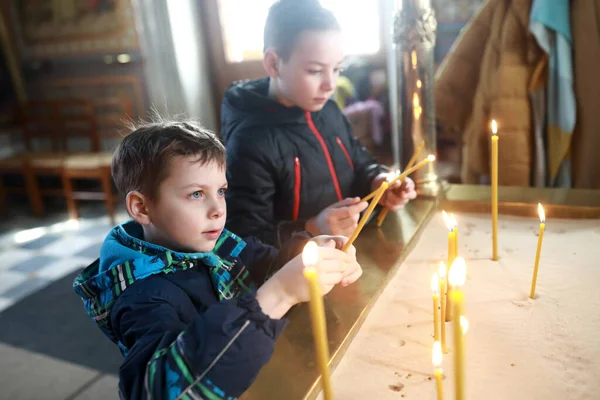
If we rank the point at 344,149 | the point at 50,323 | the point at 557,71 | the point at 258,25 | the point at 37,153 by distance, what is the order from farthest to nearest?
the point at 37,153
the point at 258,25
the point at 50,323
the point at 557,71
the point at 344,149

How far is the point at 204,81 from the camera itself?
4.24 meters

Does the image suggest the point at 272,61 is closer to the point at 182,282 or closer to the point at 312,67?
the point at 312,67

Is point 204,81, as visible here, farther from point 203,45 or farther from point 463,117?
point 463,117

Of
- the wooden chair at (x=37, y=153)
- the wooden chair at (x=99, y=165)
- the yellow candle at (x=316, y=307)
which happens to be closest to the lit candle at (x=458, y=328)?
the yellow candle at (x=316, y=307)

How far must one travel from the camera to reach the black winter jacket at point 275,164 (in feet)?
3.92

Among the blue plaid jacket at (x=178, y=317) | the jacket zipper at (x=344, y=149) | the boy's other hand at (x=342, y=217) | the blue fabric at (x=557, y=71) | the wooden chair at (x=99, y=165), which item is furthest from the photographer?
the wooden chair at (x=99, y=165)

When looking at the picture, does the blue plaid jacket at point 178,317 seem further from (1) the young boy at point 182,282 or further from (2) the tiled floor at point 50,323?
(2) the tiled floor at point 50,323

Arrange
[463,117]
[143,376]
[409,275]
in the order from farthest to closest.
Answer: [463,117], [409,275], [143,376]

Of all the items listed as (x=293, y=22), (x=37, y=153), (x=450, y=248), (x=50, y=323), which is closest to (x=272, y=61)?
(x=293, y=22)

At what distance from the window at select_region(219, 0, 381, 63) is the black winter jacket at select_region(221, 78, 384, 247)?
2.55m

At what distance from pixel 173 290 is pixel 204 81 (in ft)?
12.2

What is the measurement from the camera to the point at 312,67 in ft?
3.75

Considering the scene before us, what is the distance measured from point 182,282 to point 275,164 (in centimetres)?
49

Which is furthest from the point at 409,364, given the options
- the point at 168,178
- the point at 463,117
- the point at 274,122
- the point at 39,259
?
the point at 39,259
